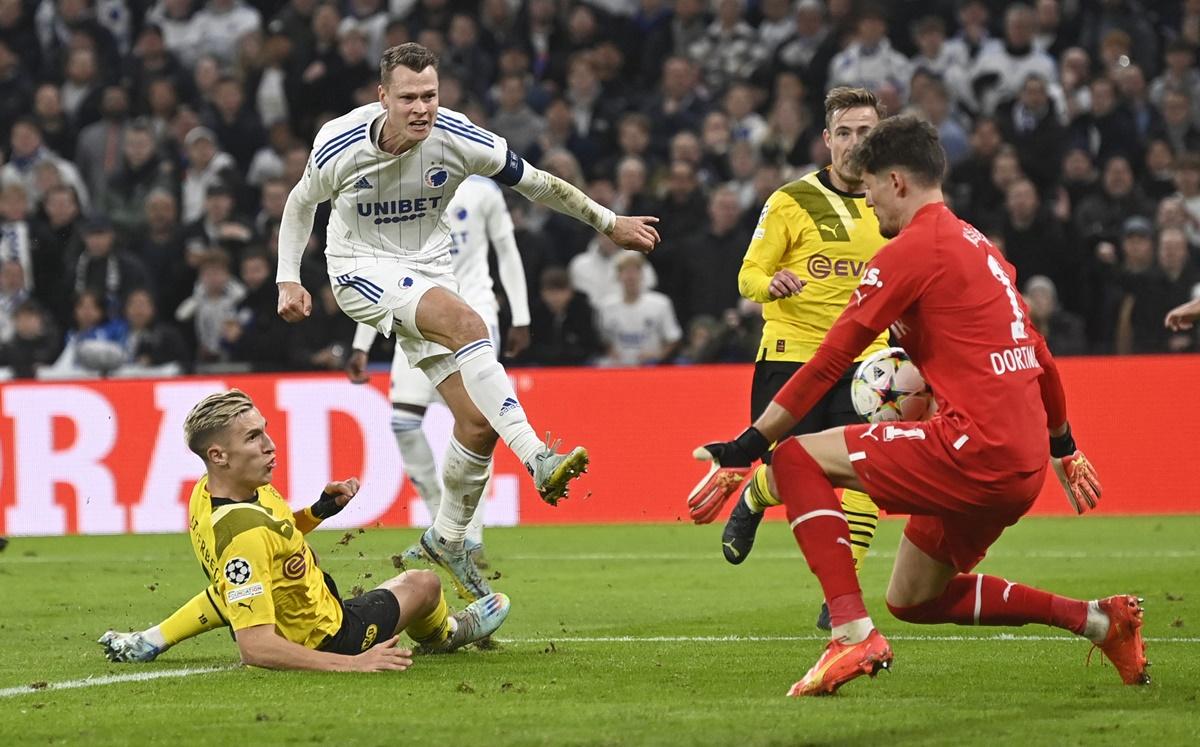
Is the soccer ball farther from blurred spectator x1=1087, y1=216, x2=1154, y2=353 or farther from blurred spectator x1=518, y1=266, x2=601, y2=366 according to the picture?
blurred spectator x1=518, y1=266, x2=601, y2=366

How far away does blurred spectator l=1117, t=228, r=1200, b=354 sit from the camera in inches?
580

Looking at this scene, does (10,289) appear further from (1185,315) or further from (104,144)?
Answer: (1185,315)

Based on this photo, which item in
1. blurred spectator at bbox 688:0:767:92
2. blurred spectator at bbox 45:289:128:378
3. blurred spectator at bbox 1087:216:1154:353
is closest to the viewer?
blurred spectator at bbox 1087:216:1154:353

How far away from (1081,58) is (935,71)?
136 cm

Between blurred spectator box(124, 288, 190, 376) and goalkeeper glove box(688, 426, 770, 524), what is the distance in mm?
9544

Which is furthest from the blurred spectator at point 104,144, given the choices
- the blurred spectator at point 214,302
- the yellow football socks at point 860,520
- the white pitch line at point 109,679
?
the white pitch line at point 109,679

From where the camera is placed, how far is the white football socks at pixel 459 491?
307 inches

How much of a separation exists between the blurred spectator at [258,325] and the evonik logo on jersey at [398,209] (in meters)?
7.40

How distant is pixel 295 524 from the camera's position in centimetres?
661

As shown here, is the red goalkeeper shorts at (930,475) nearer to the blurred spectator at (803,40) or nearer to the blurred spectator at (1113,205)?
the blurred spectator at (1113,205)

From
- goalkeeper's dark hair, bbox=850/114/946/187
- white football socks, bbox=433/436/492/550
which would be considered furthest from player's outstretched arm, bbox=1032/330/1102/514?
Answer: white football socks, bbox=433/436/492/550

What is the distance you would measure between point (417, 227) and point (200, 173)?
10.5 metres

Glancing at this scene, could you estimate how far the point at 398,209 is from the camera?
310 inches

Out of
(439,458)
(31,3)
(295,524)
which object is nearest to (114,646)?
(295,524)
